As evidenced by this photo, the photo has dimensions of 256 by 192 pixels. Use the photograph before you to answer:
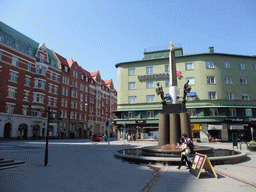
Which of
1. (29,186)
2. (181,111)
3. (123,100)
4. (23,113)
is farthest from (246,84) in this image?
(23,113)

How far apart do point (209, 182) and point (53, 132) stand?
4846 cm

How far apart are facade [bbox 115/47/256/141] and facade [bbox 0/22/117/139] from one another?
58.9 ft

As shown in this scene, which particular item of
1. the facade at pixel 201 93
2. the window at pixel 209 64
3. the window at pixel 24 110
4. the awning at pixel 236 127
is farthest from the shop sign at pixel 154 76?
the window at pixel 24 110

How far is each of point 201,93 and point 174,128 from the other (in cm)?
2810

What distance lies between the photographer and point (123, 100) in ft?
151

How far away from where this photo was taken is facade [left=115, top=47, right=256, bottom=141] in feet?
127

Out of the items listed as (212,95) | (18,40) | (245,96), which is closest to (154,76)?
(212,95)

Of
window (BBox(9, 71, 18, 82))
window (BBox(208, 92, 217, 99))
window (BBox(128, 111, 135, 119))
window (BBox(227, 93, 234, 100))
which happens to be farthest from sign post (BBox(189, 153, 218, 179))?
window (BBox(9, 71, 18, 82))

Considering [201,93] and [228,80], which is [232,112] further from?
[228,80]

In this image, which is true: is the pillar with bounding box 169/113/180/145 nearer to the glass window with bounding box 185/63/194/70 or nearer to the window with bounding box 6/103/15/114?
the glass window with bounding box 185/63/194/70

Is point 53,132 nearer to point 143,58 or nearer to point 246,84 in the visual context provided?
point 143,58

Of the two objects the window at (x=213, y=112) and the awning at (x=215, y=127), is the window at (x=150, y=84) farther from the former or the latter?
the awning at (x=215, y=127)

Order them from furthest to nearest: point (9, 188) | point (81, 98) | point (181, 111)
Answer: point (81, 98) < point (181, 111) < point (9, 188)

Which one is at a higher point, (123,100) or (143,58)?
(143,58)
